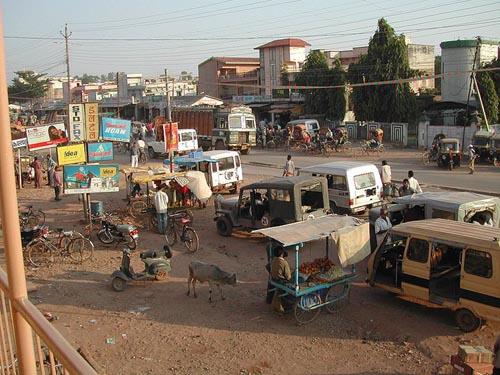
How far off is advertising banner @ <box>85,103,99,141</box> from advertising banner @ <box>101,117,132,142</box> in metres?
0.64

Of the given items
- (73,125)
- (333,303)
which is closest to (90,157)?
(73,125)

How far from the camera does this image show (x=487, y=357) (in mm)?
7375

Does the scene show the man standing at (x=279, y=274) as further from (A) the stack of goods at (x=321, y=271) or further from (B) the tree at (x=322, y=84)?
(B) the tree at (x=322, y=84)

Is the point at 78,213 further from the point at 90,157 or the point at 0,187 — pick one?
the point at 0,187

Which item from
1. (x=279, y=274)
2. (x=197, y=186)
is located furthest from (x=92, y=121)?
(x=279, y=274)

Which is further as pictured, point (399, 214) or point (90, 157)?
point (90, 157)

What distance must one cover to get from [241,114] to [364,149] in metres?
7.59

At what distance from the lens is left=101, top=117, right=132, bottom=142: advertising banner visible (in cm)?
1892

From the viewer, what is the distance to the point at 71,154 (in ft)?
55.0

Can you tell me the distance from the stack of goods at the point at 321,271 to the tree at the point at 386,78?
2977 centimetres

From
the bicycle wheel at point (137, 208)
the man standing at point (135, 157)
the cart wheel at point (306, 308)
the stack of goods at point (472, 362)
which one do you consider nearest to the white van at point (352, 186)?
the bicycle wheel at point (137, 208)

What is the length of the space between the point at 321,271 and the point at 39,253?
7304 mm

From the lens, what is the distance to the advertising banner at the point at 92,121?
1792 cm

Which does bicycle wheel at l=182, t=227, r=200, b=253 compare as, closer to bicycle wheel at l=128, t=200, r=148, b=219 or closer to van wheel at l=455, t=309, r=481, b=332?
bicycle wheel at l=128, t=200, r=148, b=219
